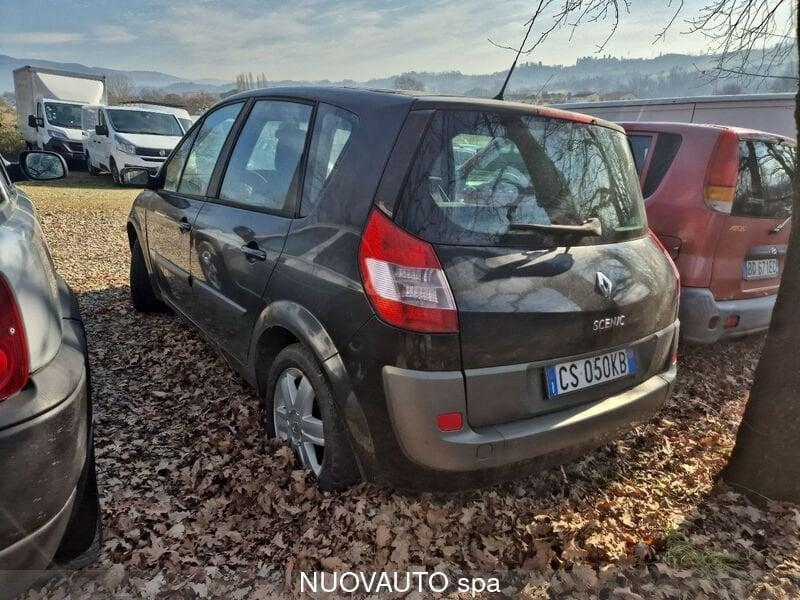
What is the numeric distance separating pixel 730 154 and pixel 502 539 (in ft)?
10.6

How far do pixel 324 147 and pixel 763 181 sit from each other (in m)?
3.39

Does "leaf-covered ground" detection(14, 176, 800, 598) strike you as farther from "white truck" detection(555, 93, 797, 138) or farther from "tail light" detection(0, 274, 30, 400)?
"white truck" detection(555, 93, 797, 138)

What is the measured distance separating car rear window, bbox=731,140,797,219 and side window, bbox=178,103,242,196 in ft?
11.6

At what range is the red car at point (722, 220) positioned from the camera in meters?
3.89

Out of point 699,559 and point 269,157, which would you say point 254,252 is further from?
point 699,559

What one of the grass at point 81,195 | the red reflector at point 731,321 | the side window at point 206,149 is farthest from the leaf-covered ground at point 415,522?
the grass at point 81,195

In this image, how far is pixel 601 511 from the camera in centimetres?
263

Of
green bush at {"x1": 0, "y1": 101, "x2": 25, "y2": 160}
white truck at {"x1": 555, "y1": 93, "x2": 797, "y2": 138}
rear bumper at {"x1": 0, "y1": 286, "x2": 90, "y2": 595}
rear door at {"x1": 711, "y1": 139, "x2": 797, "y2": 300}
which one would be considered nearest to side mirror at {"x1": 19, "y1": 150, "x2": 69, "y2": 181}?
rear bumper at {"x1": 0, "y1": 286, "x2": 90, "y2": 595}

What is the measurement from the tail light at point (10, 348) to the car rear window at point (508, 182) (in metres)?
1.27

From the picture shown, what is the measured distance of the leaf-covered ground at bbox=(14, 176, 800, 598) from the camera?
88.0 inches

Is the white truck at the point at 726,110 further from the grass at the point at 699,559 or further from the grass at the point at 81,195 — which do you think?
the grass at the point at 81,195

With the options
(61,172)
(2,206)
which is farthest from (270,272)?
(61,172)

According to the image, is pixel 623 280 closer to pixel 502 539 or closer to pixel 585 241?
pixel 585 241

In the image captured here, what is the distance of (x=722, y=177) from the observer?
3.90 m
